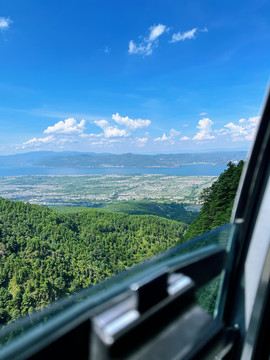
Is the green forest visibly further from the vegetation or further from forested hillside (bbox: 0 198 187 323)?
the vegetation

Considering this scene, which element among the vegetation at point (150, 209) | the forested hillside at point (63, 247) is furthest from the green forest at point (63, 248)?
the vegetation at point (150, 209)

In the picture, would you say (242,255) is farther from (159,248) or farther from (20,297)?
(159,248)

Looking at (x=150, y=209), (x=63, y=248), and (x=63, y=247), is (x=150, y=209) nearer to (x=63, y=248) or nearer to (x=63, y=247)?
(x=63, y=247)

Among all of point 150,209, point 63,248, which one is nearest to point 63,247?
Result: point 63,248

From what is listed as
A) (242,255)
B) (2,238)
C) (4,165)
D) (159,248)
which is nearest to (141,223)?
(159,248)

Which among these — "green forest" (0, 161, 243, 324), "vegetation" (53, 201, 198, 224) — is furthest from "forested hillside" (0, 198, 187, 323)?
"vegetation" (53, 201, 198, 224)

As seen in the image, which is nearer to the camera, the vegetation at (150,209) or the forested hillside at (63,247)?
the forested hillside at (63,247)

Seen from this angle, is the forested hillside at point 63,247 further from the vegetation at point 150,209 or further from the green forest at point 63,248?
the vegetation at point 150,209

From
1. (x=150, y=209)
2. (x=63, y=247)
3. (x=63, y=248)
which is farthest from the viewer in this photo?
(x=150, y=209)
